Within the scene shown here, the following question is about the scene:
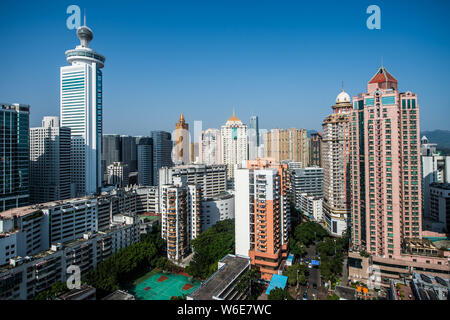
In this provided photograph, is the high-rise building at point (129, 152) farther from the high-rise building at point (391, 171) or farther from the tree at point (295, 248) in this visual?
the high-rise building at point (391, 171)

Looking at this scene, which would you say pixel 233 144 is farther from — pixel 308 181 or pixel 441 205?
pixel 441 205

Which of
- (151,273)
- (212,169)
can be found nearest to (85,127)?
(212,169)

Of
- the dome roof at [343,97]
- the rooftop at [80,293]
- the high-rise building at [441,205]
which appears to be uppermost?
the dome roof at [343,97]

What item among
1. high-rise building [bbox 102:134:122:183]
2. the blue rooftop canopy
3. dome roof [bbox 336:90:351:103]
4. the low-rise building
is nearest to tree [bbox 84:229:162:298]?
the blue rooftop canopy

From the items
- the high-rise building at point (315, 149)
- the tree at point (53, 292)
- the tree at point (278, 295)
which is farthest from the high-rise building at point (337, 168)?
the tree at point (53, 292)

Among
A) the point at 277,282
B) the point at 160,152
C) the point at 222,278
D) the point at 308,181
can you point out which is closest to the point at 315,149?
the point at 308,181

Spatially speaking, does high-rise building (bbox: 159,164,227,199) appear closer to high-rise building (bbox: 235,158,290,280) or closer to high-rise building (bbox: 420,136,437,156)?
high-rise building (bbox: 235,158,290,280)
